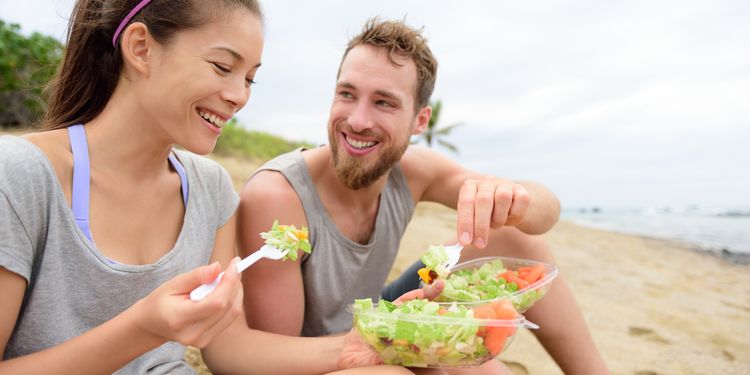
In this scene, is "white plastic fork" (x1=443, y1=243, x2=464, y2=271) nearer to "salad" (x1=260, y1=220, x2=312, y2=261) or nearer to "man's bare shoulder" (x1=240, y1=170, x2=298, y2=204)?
"salad" (x1=260, y1=220, x2=312, y2=261)

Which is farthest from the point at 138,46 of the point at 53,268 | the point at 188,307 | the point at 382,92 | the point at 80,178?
the point at 382,92

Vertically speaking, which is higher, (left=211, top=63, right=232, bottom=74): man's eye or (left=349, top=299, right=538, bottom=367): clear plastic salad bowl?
(left=211, top=63, right=232, bottom=74): man's eye

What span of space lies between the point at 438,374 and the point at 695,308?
5264 mm

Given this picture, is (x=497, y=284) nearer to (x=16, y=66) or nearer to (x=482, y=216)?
(x=482, y=216)

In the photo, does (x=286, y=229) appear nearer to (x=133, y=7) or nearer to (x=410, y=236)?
(x=133, y=7)

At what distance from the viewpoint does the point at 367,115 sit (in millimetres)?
2688

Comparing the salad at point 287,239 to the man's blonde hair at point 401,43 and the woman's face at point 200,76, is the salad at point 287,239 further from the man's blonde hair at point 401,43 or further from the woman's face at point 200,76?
the man's blonde hair at point 401,43

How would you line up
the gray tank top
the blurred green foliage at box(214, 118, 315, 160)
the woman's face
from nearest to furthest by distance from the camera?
the woman's face < the gray tank top < the blurred green foliage at box(214, 118, 315, 160)

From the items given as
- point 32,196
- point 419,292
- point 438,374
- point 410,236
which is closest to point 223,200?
point 32,196

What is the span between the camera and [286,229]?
170cm

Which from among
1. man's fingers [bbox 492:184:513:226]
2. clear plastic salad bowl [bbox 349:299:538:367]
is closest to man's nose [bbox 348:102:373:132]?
man's fingers [bbox 492:184:513:226]

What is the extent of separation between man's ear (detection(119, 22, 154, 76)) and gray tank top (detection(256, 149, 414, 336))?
90 centimetres

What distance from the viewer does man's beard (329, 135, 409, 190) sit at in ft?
8.56

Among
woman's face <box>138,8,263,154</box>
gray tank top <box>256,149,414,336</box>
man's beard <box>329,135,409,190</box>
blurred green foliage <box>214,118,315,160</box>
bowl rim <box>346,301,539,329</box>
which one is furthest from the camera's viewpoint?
blurred green foliage <box>214,118,315,160</box>
